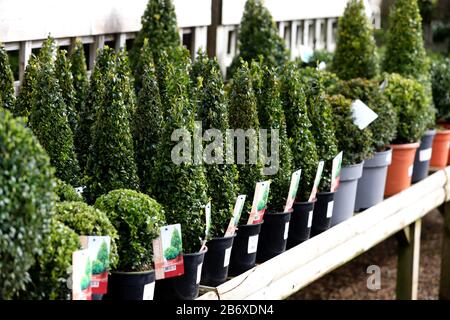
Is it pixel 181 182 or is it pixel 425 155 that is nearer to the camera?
pixel 181 182

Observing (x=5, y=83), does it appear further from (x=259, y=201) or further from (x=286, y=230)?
(x=286, y=230)

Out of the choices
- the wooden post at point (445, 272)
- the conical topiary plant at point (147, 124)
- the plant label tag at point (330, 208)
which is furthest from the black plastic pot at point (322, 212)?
the wooden post at point (445, 272)

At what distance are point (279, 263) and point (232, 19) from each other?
1.84 meters

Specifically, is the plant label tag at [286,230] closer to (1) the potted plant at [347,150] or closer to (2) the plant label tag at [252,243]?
(2) the plant label tag at [252,243]

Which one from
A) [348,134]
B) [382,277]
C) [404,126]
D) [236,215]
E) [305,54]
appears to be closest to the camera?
[236,215]

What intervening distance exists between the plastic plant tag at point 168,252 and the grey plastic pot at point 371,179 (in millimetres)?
1616

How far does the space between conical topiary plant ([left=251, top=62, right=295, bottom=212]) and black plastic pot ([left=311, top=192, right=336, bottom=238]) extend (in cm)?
27

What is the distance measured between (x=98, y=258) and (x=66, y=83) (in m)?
0.89

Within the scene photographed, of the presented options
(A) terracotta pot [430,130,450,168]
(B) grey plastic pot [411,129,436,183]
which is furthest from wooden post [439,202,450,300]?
(B) grey plastic pot [411,129,436,183]

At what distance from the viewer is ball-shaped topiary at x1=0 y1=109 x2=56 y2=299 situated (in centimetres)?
179

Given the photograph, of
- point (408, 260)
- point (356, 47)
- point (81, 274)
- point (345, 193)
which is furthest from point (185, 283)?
point (356, 47)

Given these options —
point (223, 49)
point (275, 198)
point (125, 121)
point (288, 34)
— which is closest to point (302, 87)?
point (275, 198)

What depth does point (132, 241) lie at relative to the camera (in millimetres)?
2279
